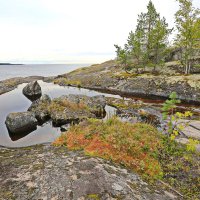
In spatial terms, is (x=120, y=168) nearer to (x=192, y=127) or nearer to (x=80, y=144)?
(x=80, y=144)

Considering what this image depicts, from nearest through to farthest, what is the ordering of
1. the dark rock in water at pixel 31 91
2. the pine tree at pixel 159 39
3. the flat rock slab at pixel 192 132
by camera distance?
the flat rock slab at pixel 192 132
the dark rock in water at pixel 31 91
the pine tree at pixel 159 39

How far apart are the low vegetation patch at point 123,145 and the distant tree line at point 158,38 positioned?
37.6m

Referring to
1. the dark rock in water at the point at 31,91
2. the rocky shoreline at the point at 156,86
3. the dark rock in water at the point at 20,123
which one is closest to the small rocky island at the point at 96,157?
the dark rock in water at the point at 20,123

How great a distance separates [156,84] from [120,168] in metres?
34.4

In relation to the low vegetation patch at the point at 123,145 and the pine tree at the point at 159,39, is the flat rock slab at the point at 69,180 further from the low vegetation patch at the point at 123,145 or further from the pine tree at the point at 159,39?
the pine tree at the point at 159,39

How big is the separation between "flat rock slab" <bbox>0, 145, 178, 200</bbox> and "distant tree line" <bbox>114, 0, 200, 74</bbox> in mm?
41921

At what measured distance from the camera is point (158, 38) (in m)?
46.0

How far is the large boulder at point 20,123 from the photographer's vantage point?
18359 millimetres

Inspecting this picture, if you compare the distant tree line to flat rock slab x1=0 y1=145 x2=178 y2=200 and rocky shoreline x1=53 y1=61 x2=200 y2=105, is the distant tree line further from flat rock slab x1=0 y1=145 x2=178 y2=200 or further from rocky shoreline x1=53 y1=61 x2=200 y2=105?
flat rock slab x1=0 y1=145 x2=178 y2=200

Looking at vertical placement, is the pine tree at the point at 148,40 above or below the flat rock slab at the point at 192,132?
above

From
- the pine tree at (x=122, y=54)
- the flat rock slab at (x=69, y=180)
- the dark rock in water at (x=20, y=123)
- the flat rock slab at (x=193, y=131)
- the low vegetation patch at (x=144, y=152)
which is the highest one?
the pine tree at (x=122, y=54)

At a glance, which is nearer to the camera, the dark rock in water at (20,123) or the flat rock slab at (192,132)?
the flat rock slab at (192,132)

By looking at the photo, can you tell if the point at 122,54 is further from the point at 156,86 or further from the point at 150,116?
the point at 150,116

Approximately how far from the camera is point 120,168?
837cm
